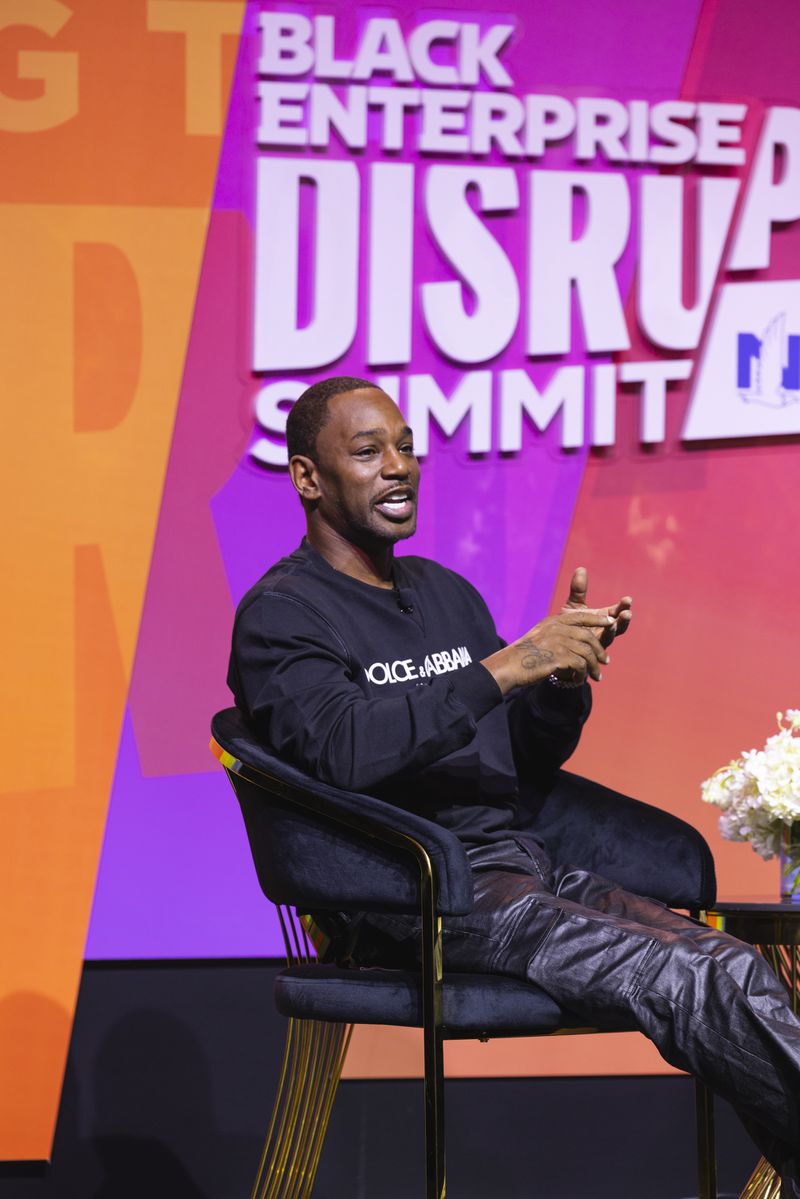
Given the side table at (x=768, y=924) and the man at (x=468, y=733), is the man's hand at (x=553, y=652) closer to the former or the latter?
the man at (x=468, y=733)

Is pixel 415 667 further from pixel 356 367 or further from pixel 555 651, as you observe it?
pixel 356 367

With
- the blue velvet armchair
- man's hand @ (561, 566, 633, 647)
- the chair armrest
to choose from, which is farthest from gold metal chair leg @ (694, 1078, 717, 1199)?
man's hand @ (561, 566, 633, 647)

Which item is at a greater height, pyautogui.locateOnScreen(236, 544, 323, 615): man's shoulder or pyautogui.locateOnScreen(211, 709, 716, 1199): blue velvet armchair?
pyautogui.locateOnScreen(236, 544, 323, 615): man's shoulder

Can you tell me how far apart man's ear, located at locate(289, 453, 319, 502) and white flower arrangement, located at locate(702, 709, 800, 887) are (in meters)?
0.92

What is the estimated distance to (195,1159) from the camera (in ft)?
10.7

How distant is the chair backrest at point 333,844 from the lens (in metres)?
2.06

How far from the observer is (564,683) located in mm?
2508

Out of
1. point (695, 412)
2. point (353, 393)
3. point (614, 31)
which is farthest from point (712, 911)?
point (614, 31)

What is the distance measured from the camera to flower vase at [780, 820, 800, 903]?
2428mm

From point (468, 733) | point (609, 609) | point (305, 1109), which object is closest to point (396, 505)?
point (609, 609)

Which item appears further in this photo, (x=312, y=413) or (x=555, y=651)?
(x=312, y=413)

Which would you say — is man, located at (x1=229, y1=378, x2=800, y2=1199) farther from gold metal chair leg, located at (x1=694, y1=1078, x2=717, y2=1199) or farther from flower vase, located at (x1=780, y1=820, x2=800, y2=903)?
gold metal chair leg, located at (x1=694, y1=1078, x2=717, y2=1199)

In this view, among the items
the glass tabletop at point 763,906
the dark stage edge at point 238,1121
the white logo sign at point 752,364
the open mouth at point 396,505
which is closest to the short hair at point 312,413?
the open mouth at point 396,505

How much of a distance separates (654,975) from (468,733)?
17.6 inches
